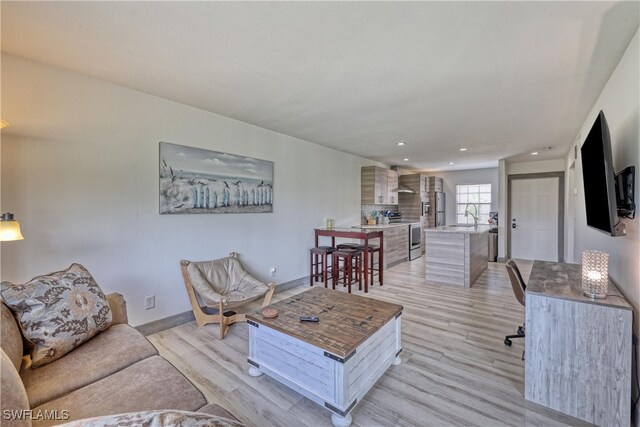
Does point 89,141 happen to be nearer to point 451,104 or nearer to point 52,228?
point 52,228

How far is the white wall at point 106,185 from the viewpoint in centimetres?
216

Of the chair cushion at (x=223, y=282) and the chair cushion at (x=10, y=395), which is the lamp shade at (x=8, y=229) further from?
the chair cushion at (x=223, y=282)

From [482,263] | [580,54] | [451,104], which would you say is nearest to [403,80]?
[451,104]

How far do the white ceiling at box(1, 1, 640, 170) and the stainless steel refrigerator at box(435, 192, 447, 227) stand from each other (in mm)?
4766

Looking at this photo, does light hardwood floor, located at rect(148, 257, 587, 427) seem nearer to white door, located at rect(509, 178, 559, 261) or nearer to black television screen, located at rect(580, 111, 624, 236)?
black television screen, located at rect(580, 111, 624, 236)

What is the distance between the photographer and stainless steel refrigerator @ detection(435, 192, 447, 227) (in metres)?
8.06

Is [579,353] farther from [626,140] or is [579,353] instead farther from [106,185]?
[106,185]

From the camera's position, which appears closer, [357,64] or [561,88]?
[357,64]

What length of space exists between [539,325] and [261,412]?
6.20 ft

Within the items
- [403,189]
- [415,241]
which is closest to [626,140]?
[415,241]

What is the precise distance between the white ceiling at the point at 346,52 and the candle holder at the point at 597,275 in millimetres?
1427

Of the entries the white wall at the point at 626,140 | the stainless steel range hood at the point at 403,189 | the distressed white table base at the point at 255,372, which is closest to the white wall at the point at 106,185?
the distressed white table base at the point at 255,372

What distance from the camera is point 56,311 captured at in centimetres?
159

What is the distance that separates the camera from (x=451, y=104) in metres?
2.96
